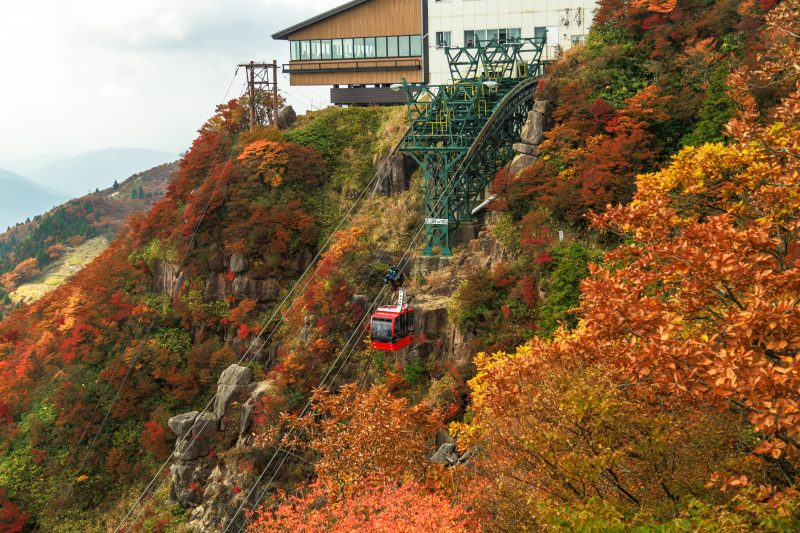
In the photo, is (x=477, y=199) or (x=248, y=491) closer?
(x=248, y=491)

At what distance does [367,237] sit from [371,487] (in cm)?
1777

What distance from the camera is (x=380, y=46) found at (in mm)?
40531

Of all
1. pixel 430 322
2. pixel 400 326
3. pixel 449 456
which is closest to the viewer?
pixel 449 456

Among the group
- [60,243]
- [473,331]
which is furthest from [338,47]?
[60,243]

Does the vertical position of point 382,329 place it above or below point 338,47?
below

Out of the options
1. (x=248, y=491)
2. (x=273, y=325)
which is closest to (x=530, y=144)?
(x=273, y=325)

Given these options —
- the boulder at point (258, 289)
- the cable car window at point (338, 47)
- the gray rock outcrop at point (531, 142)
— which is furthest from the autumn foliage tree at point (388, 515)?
the cable car window at point (338, 47)

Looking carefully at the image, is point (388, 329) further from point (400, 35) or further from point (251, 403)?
point (400, 35)

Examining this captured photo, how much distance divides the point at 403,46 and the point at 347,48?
159 inches

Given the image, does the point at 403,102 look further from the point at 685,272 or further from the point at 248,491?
the point at 685,272

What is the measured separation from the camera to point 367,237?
31500 mm

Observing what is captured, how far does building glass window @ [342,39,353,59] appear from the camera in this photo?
41159mm

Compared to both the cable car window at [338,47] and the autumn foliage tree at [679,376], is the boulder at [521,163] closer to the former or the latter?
the autumn foliage tree at [679,376]

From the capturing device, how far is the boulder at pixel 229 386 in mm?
26328
